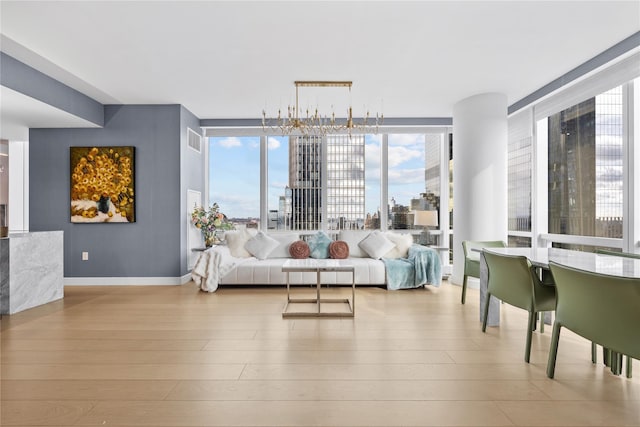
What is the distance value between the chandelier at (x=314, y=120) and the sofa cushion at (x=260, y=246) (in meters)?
1.66

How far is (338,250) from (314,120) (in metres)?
1.95

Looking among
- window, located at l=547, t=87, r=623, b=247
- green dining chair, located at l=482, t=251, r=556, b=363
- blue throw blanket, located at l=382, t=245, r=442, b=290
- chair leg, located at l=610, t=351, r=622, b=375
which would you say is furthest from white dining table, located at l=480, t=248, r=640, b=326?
blue throw blanket, located at l=382, t=245, r=442, b=290

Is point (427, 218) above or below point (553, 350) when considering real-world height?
above

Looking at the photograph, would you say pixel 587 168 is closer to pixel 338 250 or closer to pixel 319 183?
pixel 338 250

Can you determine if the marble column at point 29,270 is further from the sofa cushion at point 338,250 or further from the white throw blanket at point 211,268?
the sofa cushion at point 338,250

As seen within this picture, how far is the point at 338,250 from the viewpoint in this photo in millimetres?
5434

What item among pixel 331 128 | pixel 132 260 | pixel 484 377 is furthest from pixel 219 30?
pixel 132 260

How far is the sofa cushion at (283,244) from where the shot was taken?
5.59 metres

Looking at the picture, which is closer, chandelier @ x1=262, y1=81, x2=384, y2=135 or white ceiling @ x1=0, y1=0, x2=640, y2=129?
white ceiling @ x1=0, y1=0, x2=640, y2=129

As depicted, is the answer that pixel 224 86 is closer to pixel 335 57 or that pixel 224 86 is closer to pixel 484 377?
pixel 335 57

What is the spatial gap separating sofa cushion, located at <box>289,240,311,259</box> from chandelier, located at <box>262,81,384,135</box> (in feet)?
5.52

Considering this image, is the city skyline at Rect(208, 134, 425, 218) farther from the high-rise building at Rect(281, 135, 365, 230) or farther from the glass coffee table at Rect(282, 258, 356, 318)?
the glass coffee table at Rect(282, 258, 356, 318)

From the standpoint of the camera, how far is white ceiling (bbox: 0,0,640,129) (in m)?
Result: 2.83

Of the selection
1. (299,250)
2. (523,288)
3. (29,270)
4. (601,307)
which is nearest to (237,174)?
(299,250)
